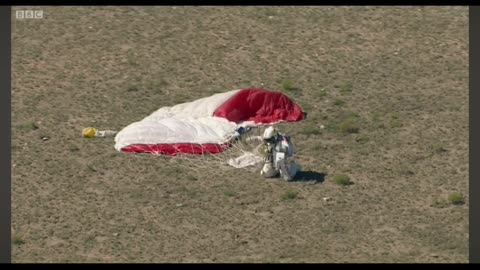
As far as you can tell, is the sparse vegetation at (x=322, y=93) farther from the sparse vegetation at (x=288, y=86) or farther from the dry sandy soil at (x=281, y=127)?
the sparse vegetation at (x=288, y=86)

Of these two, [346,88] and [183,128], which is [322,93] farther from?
[183,128]

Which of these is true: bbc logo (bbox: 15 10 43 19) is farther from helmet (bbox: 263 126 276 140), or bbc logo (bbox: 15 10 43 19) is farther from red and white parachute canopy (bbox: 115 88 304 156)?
helmet (bbox: 263 126 276 140)

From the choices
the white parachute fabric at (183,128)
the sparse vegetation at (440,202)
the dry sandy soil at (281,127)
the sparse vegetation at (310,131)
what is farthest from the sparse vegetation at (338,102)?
the sparse vegetation at (440,202)

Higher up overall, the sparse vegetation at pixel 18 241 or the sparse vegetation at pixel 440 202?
the sparse vegetation at pixel 440 202

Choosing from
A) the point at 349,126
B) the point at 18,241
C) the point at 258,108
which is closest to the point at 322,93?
the point at 349,126

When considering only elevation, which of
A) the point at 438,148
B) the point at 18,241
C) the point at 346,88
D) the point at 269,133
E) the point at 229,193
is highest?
the point at 269,133

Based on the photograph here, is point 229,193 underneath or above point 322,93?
underneath

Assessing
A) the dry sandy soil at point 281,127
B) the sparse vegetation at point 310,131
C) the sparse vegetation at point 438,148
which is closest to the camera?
the dry sandy soil at point 281,127
